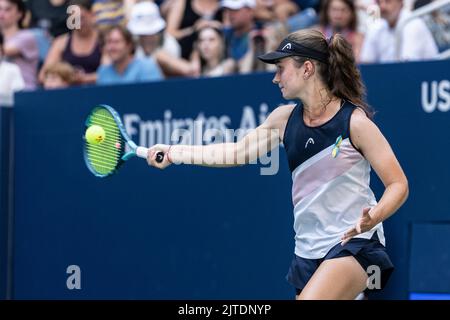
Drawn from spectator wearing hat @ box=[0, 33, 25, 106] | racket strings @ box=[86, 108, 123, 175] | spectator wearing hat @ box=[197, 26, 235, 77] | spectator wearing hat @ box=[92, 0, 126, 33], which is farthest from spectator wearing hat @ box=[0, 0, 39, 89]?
racket strings @ box=[86, 108, 123, 175]

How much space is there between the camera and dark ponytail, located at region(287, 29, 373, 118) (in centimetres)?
502

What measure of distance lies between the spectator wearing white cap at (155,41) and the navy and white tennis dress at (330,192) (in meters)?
4.28

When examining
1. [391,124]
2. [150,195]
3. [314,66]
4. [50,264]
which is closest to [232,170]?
[150,195]

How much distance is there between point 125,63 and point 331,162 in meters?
4.30

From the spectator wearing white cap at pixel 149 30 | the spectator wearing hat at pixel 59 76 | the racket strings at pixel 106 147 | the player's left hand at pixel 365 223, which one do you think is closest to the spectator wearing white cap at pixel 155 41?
the spectator wearing white cap at pixel 149 30

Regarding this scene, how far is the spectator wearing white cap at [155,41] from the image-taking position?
924 centimetres

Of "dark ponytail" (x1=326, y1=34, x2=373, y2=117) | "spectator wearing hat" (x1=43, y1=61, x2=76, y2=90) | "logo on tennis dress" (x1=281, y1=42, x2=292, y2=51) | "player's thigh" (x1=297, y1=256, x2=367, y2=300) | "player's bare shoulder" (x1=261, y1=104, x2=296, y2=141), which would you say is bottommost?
"player's thigh" (x1=297, y1=256, x2=367, y2=300)

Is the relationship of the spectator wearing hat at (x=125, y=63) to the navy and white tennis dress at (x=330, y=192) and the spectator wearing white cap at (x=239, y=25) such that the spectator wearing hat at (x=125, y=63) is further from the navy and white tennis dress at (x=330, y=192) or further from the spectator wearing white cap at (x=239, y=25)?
the navy and white tennis dress at (x=330, y=192)

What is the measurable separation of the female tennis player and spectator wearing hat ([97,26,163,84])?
12.5 feet

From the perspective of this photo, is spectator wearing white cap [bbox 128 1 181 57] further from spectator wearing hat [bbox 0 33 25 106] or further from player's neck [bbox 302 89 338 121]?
player's neck [bbox 302 89 338 121]

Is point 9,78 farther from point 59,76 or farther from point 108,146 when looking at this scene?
point 108,146
